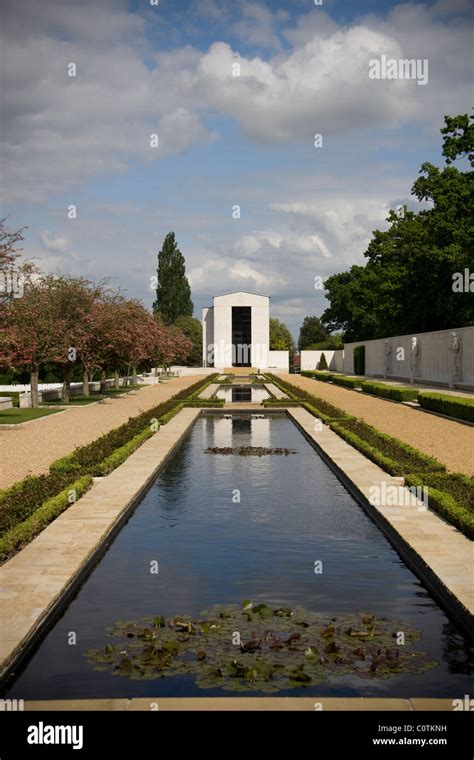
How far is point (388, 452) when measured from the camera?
1563 centimetres

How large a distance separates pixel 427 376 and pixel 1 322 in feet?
90.0

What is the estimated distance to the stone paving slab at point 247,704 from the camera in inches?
198

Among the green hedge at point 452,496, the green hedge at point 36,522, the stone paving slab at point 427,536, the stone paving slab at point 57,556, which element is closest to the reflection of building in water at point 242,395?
the stone paving slab at point 427,536

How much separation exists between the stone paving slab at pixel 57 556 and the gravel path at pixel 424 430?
18.5ft

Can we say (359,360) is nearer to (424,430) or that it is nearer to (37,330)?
(37,330)

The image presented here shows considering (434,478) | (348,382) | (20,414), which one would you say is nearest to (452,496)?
(434,478)

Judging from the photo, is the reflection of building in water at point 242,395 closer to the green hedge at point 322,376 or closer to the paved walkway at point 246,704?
the green hedge at point 322,376

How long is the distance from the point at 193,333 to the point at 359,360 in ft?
108

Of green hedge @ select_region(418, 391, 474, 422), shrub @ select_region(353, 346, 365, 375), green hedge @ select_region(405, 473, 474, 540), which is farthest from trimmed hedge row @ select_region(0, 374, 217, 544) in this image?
shrub @ select_region(353, 346, 365, 375)

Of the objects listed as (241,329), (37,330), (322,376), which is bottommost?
(322,376)

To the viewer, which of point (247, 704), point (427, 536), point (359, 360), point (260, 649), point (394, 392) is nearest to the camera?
point (247, 704)

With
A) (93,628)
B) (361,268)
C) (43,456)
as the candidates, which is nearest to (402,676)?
(93,628)

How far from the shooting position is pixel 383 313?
66688 millimetres
